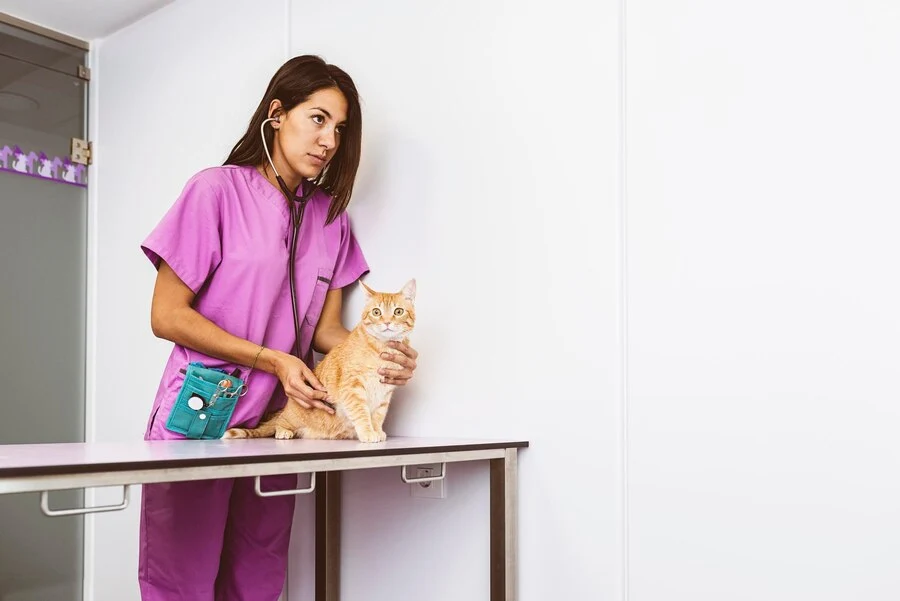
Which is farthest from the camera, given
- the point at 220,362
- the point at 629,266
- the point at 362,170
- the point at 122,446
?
the point at 362,170

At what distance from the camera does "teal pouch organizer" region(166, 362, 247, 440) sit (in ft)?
5.17

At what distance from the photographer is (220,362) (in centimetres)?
165

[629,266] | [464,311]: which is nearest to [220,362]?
[464,311]

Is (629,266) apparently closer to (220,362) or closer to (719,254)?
(719,254)

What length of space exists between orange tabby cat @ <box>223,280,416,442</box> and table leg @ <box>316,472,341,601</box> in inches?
14.9

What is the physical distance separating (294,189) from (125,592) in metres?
1.53

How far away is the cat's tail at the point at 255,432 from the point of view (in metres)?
1.62

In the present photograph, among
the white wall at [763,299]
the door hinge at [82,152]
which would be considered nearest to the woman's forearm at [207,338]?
the white wall at [763,299]

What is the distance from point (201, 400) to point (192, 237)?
0.34 metres

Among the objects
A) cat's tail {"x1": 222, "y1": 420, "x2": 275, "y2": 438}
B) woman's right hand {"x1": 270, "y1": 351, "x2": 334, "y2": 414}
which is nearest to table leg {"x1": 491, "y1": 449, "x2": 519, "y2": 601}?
woman's right hand {"x1": 270, "y1": 351, "x2": 334, "y2": 414}

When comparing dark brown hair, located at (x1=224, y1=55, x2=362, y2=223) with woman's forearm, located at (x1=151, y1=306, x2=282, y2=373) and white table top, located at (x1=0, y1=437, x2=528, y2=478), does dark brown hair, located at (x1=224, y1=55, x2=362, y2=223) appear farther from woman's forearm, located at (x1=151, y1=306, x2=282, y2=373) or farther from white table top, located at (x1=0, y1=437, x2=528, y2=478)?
white table top, located at (x1=0, y1=437, x2=528, y2=478)

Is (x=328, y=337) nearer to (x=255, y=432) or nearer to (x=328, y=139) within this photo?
(x=255, y=432)

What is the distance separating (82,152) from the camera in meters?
2.80

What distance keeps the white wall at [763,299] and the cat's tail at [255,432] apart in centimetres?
76
